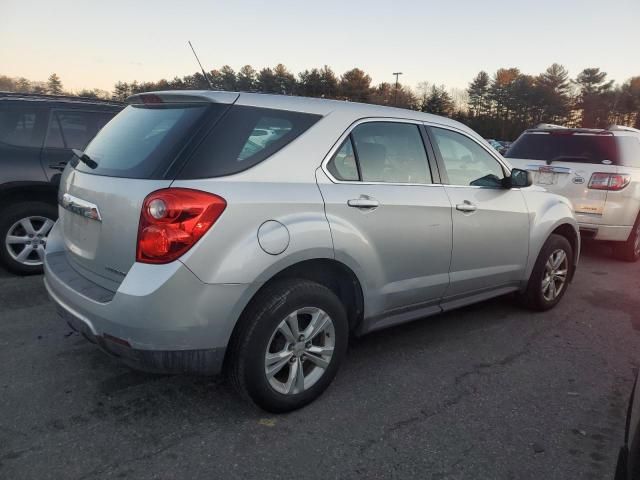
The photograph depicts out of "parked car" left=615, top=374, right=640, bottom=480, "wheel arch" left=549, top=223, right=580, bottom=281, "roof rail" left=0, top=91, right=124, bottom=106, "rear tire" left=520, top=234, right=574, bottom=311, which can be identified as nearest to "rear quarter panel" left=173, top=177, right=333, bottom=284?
"parked car" left=615, top=374, right=640, bottom=480

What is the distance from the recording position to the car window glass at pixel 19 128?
190 inches

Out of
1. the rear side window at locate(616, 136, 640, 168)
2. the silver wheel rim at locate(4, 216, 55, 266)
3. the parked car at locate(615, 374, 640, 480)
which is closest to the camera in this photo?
the parked car at locate(615, 374, 640, 480)

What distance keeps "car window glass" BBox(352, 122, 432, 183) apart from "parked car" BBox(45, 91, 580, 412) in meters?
0.01

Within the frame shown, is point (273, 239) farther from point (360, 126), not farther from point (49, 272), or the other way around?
point (49, 272)

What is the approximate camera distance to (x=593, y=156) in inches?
259

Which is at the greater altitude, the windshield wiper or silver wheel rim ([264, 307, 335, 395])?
the windshield wiper

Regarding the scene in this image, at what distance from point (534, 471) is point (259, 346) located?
146cm

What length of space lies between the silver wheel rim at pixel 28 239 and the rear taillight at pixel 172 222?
10.7 ft

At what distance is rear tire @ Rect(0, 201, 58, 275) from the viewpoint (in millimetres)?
4852

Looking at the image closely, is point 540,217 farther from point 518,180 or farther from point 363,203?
point 363,203

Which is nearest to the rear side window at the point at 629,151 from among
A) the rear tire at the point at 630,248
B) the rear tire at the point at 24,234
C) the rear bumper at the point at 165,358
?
the rear tire at the point at 630,248

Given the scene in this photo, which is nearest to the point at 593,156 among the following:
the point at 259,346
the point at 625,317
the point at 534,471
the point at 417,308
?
the point at 625,317

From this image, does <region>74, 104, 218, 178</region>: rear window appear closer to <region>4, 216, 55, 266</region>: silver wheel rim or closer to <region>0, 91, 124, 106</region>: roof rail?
<region>4, 216, 55, 266</region>: silver wheel rim

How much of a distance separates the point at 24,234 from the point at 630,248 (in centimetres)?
741
